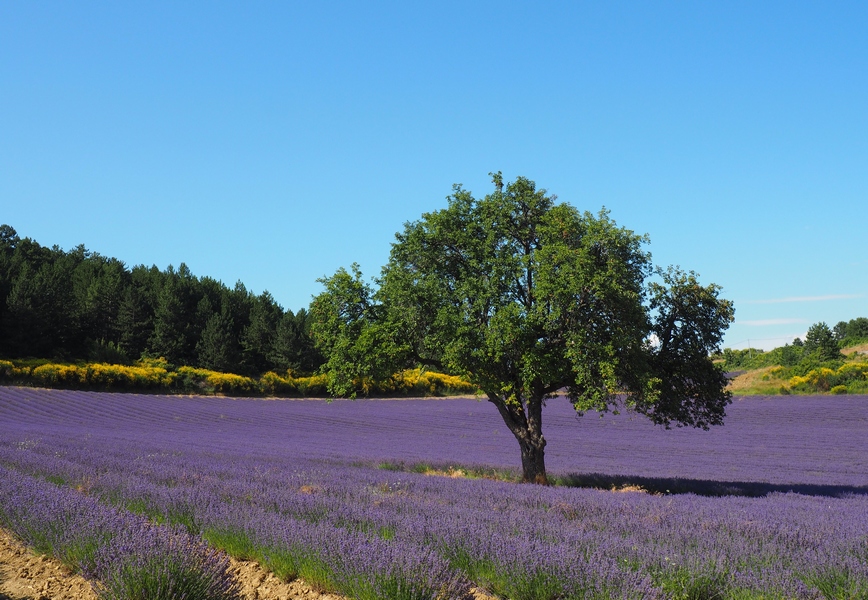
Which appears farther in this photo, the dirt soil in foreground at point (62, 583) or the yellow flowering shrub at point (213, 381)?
the yellow flowering shrub at point (213, 381)

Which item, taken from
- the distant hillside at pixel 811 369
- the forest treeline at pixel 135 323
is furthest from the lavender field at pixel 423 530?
the forest treeline at pixel 135 323

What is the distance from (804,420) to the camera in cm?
3716

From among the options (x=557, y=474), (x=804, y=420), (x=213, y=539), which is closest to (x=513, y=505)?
(x=213, y=539)

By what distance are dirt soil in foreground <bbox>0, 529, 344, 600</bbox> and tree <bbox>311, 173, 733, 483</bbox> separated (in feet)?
24.1

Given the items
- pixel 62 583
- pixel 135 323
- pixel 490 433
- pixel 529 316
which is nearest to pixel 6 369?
pixel 135 323

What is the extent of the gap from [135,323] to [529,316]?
6148cm

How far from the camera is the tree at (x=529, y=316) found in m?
12.0

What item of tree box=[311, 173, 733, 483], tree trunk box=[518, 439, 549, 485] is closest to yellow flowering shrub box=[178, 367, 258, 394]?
tree box=[311, 173, 733, 483]

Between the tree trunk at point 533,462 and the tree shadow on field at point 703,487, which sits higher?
the tree trunk at point 533,462

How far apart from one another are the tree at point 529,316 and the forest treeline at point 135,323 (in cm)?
5269

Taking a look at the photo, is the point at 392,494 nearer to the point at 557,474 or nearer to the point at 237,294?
the point at 557,474

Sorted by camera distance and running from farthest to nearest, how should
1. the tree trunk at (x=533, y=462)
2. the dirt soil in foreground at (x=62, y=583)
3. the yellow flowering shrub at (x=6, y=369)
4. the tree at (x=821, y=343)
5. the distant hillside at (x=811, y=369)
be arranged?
the tree at (x=821, y=343) → the distant hillside at (x=811, y=369) → the yellow flowering shrub at (x=6, y=369) → the tree trunk at (x=533, y=462) → the dirt soil in foreground at (x=62, y=583)

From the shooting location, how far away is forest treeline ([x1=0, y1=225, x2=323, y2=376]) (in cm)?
5684

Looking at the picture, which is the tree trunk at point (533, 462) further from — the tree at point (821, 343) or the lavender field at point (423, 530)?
the tree at point (821, 343)
